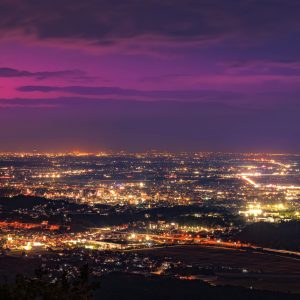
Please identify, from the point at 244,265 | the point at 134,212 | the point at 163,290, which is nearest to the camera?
the point at 163,290

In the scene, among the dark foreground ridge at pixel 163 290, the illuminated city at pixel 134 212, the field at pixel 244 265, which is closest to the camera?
the dark foreground ridge at pixel 163 290

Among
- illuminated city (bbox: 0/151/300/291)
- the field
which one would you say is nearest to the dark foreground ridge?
the field

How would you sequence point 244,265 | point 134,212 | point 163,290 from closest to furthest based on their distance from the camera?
point 163,290
point 244,265
point 134,212

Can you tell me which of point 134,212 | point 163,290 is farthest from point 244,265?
point 134,212

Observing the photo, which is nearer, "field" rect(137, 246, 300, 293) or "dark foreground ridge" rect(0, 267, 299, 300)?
"dark foreground ridge" rect(0, 267, 299, 300)

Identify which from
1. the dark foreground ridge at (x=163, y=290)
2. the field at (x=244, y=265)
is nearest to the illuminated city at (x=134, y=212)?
the field at (x=244, y=265)

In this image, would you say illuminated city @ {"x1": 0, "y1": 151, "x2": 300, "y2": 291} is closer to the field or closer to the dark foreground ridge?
the field

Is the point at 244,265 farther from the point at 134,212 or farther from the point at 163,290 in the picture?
the point at 134,212

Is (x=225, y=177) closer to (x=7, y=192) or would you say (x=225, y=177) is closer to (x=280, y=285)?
(x=7, y=192)

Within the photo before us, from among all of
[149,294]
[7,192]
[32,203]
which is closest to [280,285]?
[149,294]

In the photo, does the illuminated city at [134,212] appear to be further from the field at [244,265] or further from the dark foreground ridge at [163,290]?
the dark foreground ridge at [163,290]

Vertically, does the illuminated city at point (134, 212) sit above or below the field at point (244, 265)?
above

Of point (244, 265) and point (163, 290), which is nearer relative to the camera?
point (163, 290)
